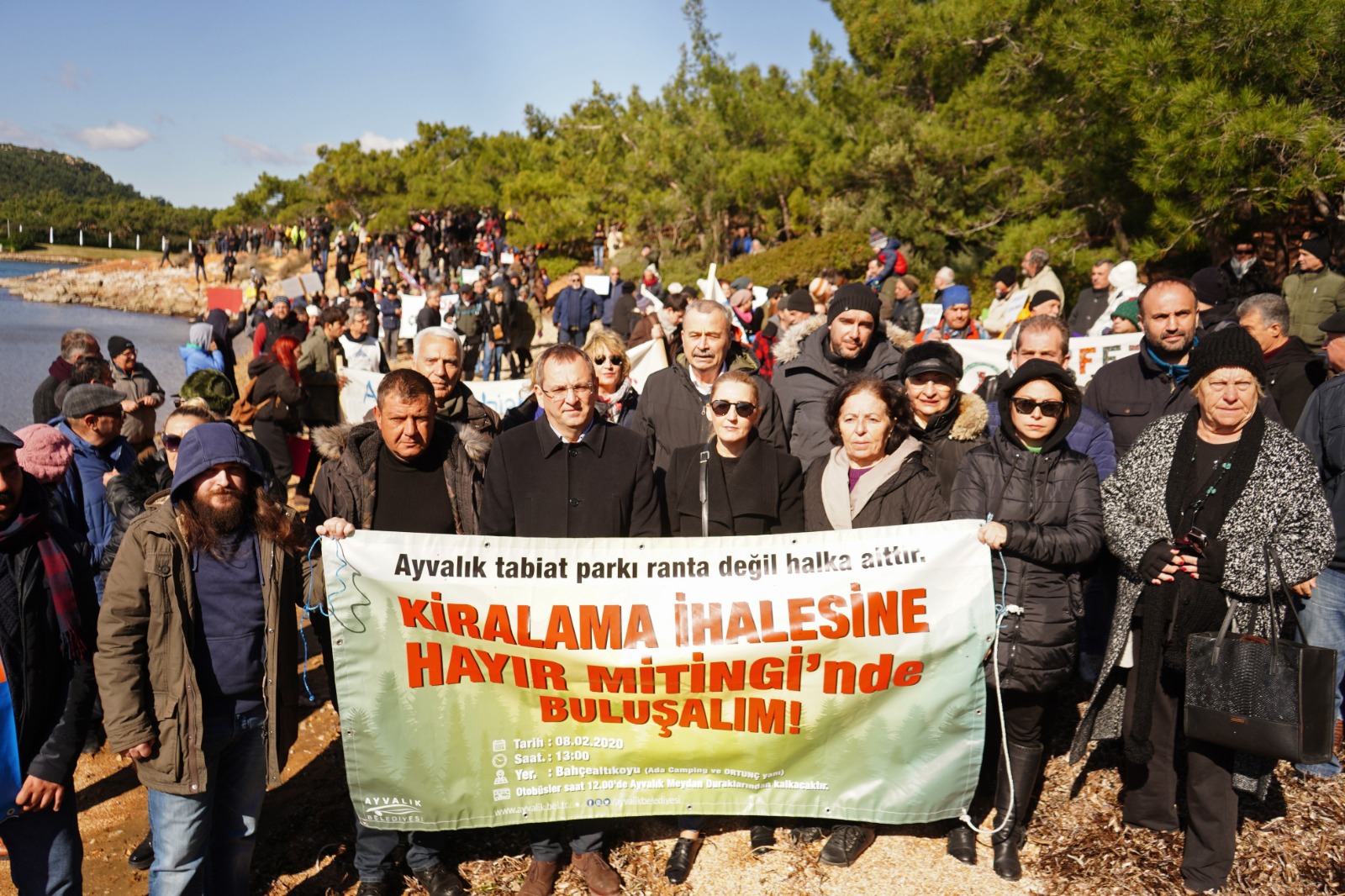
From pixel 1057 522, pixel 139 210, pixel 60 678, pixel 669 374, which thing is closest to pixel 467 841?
pixel 60 678

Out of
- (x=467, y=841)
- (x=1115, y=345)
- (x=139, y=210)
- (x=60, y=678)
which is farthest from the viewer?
(x=139, y=210)

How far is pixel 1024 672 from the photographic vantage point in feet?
11.3

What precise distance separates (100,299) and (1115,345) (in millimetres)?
60612

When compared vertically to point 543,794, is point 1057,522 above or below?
above

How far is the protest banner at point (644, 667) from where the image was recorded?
3.45 metres

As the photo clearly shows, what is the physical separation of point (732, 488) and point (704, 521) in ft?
0.62

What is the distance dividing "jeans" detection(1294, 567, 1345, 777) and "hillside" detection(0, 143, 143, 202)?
20193 cm

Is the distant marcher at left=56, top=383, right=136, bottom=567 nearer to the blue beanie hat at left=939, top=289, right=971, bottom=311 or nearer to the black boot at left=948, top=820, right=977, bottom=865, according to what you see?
the black boot at left=948, top=820, right=977, bottom=865

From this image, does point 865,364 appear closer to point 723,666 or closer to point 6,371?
point 723,666

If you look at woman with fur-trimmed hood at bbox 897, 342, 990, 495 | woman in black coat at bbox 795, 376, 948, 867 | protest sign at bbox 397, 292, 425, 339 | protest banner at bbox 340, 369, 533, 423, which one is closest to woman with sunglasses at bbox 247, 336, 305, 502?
protest banner at bbox 340, 369, 533, 423

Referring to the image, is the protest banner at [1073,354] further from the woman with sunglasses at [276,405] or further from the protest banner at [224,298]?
the protest banner at [224,298]

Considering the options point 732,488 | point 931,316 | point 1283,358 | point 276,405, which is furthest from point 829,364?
point 931,316

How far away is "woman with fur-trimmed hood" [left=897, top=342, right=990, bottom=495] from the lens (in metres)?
4.01

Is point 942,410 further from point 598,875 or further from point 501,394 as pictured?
point 501,394
